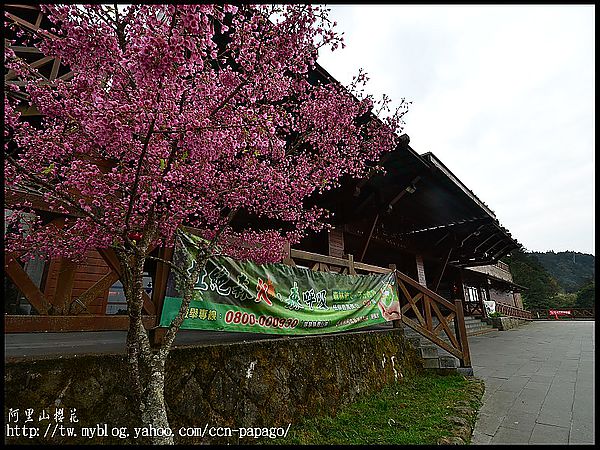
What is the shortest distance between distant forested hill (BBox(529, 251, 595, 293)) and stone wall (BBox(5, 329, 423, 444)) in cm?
9640

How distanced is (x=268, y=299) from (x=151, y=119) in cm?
287

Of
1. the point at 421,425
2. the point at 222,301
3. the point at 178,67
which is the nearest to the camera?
the point at 178,67

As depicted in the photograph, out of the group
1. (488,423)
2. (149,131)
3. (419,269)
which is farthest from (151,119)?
(419,269)

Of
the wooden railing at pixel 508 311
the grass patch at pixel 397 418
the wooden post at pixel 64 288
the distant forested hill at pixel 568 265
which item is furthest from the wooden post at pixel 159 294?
the distant forested hill at pixel 568 265

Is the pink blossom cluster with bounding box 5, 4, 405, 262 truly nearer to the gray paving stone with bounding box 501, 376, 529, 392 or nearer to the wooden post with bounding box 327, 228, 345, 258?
the wooden post with bounding box 327, 228, 345, 258

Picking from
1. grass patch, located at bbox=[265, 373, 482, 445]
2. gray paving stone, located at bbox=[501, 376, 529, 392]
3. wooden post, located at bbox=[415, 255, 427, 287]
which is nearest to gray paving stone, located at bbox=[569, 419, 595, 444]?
grass patch, located at bbox=[265, 373, 482, 445]

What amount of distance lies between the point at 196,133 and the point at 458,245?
14.5 metres

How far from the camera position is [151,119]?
2820 mm

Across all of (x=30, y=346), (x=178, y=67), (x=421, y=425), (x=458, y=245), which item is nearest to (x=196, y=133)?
(x=178, y=67)

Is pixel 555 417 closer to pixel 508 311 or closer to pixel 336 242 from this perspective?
pixel 336 242

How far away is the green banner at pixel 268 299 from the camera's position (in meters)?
3.87

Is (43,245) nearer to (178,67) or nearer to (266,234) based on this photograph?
(178,67)

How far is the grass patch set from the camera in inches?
159

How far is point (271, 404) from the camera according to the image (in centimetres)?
419
